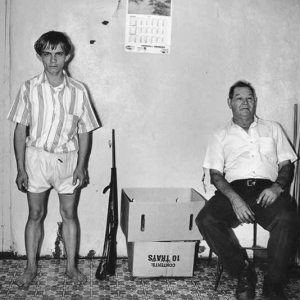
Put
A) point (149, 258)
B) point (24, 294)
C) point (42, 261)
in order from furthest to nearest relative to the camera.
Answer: point (42, 261) < point (149, 258) < point (24, 294)

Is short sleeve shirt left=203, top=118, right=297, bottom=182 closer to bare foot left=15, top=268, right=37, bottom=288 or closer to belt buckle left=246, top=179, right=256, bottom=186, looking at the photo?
belt buckle left=246, top=179, right=256, bottom=186

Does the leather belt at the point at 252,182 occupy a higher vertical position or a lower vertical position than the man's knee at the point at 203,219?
higher

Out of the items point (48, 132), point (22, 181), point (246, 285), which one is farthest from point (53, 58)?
point (246, 285)

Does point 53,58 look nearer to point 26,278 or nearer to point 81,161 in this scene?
point 81,161

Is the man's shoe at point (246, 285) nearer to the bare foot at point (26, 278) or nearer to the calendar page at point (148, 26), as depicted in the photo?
the bare foot at point (26, 278)

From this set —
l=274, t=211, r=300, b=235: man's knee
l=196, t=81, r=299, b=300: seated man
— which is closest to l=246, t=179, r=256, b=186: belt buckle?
l=196, t=81, r=299, b=300: seated man

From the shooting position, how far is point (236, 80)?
3.37m

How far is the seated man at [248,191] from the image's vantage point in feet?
8.94

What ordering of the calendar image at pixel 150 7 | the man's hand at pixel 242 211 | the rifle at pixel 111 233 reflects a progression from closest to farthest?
the man's hand at pixel 242 211
the rifle at pixel 111 233
the calendar image at pixel 150 7

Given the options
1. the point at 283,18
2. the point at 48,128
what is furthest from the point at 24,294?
the point at 283,18

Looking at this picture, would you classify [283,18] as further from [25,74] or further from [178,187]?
[25,74]

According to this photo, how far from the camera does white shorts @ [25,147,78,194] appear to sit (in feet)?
9.20

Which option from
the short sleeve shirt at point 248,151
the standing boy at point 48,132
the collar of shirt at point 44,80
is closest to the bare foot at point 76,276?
the standing boy at point 48,132

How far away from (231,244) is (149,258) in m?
0.61
